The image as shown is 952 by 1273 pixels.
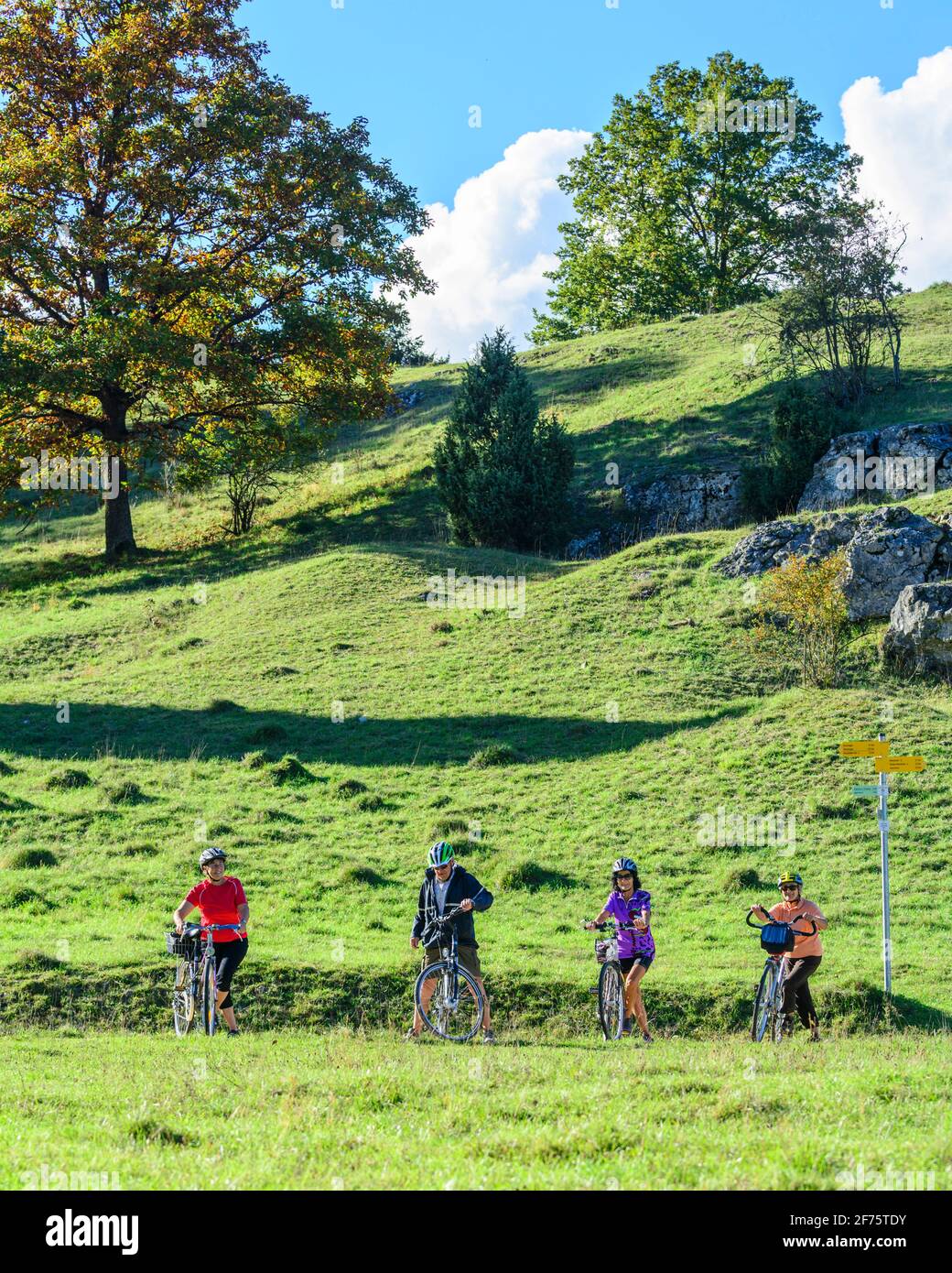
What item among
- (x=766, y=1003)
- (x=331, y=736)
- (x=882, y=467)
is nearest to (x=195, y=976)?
(x=766, y=1003)

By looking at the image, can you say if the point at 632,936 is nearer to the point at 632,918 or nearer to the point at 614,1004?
the point at 632,918

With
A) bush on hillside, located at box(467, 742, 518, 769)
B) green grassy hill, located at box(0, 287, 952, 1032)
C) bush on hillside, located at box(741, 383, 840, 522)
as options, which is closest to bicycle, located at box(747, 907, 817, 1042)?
Result: green grassy hill, located at box(0, 287, 952, 1032)

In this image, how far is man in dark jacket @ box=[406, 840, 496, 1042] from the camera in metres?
12.8

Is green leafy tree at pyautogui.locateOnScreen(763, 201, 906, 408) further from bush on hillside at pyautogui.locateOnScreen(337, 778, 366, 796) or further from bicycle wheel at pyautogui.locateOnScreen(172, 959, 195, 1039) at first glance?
bicycle wheel at pyautogui.locateOnScreen(172, 959, 195, 1039)

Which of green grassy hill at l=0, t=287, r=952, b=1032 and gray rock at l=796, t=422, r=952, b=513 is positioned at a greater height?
gray rock at l=796, t=422, r=952, b=513

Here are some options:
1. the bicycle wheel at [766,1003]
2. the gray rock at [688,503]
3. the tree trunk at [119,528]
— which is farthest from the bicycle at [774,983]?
the tree trunk at [119,528]

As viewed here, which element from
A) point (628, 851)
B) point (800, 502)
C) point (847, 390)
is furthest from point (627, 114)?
point (628, 851)

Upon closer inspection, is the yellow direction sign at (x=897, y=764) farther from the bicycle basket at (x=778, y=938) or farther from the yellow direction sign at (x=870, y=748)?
the bicycle basket at (x=778, y=938)

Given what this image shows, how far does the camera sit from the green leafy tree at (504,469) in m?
43.5

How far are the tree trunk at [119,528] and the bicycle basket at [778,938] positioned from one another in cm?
3869

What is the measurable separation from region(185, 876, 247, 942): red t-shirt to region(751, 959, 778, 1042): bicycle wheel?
5773mm

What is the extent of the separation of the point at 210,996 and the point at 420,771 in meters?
11.9

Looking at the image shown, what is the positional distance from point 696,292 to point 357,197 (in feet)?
113
